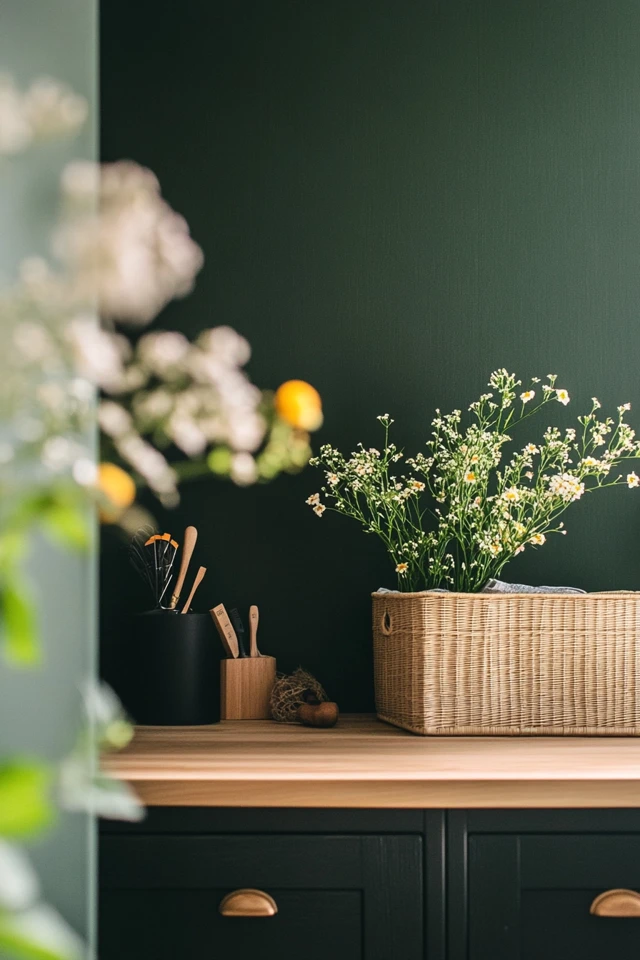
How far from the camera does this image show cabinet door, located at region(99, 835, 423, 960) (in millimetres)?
1342

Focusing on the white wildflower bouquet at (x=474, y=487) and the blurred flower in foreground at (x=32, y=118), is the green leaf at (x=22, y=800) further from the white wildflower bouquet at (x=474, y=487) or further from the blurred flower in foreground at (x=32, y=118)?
the white wildflower bouquet at (x=474, y=487)

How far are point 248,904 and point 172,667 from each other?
48 cm

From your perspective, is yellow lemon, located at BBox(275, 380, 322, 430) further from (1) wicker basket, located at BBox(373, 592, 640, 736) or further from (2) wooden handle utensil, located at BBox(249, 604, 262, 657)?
(2) wooden handle utensil, located at BBox(249, 604, 262, 657)

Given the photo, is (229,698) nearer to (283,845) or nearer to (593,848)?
(283,845)

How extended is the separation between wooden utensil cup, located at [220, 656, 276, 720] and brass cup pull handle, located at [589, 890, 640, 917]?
724 millimetres

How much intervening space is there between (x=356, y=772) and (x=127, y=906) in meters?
0.37

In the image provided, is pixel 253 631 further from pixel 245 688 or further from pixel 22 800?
pixel 22 800

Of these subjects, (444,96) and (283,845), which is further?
(444,96)

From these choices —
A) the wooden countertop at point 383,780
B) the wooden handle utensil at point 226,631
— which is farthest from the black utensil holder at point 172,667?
the wooden countertop at point 383,780

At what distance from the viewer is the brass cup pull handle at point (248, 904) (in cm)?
133

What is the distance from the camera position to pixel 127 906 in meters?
1.35

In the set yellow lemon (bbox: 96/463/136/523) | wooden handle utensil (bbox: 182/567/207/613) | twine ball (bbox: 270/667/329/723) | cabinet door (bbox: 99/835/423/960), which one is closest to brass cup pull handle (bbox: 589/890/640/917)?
cabinet door (bbox: 99/835/423/960)

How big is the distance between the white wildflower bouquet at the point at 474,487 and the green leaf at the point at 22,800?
1.47 metres

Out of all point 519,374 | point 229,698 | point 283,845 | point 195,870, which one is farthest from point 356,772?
point 519,374
